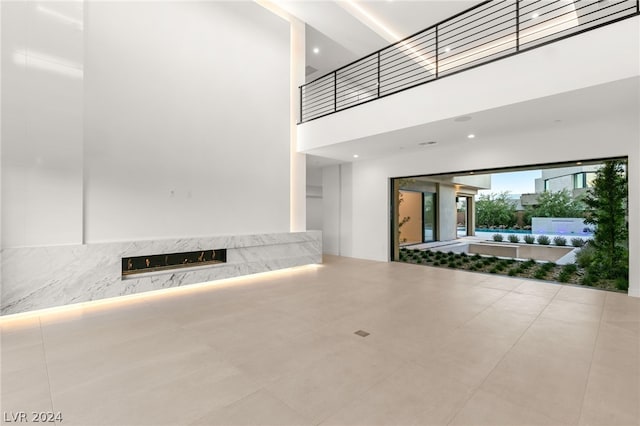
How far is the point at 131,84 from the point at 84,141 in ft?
4.10

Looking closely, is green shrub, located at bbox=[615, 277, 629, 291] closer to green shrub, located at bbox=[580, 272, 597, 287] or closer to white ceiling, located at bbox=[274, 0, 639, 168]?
green shrub, located at bbox=[580, 272, 597, 287]

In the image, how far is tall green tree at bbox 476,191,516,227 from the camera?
29.6 feet

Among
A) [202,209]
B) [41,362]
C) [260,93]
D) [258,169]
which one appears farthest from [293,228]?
[41,362]

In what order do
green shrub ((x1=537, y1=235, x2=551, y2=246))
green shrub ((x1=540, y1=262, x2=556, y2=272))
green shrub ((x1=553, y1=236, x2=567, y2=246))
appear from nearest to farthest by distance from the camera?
1. green shrub ((x1=540, y1=262, x2=556, y2=272))
2. green shrub ((x1=553, y1=236, x2=567, y2=246))
3. green shrub ((x1=537, y1=235, x2=551, y2=246))

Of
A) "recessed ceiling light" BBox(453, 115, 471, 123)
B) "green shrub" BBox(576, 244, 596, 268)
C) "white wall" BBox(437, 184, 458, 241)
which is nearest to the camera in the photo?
"recessed ceiling light" BBox(453, 115, 471, 123)

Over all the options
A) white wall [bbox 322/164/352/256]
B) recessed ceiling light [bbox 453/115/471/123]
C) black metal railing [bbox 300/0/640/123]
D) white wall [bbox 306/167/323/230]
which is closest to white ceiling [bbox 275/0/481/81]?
black metal railing [bbox 300/0/640/123]

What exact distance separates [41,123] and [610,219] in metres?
9.83

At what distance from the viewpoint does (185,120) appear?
5746 mm

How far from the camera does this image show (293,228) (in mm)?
7500

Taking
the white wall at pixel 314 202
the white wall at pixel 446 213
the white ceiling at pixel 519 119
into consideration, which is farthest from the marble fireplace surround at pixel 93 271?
the white wall at pixel 446 213

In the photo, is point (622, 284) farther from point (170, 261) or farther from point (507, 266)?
point (170, 261)

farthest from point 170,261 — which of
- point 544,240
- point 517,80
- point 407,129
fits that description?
point 544,240

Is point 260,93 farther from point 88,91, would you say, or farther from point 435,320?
point 435,320

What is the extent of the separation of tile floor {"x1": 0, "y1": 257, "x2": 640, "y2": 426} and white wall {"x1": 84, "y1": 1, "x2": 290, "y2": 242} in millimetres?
1807
